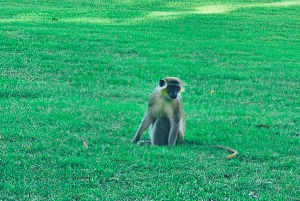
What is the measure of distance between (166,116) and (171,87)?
0.51 metres

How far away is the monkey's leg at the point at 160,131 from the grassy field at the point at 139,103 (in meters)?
0.41

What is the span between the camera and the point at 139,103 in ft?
37.8

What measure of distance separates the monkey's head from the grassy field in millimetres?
901

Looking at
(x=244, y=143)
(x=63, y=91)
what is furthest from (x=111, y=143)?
(x=63, y=91)

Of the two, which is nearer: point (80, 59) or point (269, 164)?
Answer: point (269, 164)

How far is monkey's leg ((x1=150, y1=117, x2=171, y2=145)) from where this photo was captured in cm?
891

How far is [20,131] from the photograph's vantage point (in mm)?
8492

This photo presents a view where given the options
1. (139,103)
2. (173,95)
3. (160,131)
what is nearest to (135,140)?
(160,131)

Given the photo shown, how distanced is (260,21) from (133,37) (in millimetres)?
7732

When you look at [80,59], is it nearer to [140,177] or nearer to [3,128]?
[3,128]

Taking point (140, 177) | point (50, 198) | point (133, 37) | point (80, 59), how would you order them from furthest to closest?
point (133, 37) → point (80, 59) → point (140, 177) → point (50, 198)

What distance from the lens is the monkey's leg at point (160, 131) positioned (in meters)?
8.91

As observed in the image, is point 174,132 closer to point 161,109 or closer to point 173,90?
point 161,109

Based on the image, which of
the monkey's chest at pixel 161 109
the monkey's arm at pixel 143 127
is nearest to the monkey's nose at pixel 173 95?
the monkey's chest at pixel 161 109
